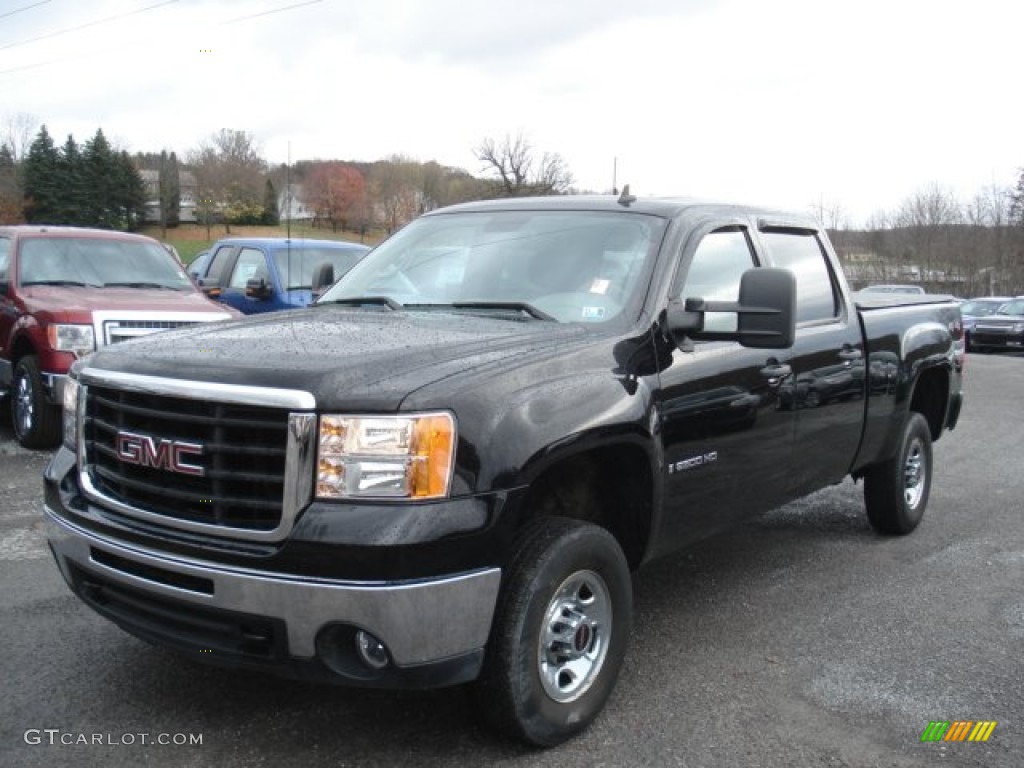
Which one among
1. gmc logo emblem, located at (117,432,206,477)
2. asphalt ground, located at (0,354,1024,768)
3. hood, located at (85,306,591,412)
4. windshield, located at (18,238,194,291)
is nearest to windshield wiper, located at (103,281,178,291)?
windshield, located at (18,238,194,291)

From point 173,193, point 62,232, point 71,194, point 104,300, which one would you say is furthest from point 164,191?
point 104,300

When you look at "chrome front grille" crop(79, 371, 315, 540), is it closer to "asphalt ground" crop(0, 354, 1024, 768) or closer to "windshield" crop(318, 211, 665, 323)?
"asphalt ground" crop(0, 354, 1024, 768)

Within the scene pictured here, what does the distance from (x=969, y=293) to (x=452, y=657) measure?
→ 6181cm

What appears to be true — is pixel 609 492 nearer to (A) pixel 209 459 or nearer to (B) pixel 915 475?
(A) pixel 209 459

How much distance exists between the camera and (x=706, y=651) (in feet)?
14.2

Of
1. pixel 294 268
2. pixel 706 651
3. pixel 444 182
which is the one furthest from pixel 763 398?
pixel 444 182

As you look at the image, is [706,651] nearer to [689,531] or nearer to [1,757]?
[689,531]

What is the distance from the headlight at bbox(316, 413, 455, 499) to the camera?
2869 mm

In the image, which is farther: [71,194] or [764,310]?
[71,194]

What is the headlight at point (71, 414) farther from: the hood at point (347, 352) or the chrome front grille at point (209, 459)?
the chrome front grille at point (209, 459)

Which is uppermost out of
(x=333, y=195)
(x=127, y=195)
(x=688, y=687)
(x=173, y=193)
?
(x=127, y=195)

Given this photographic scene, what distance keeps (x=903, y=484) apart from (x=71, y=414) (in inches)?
189

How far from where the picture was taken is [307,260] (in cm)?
1218
